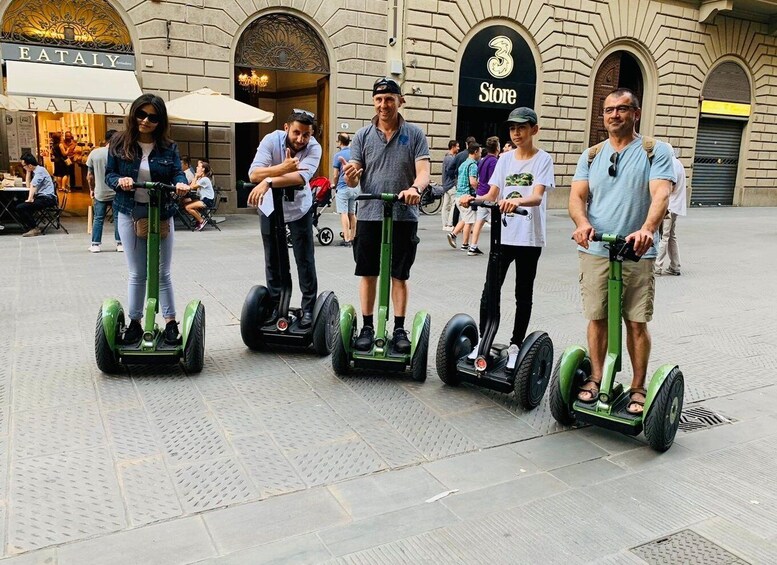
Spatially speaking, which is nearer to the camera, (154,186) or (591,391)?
(591,391)

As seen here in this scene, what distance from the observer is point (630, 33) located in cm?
2091

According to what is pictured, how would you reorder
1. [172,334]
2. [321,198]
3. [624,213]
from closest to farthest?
[624,213], [172,334], [321,198]

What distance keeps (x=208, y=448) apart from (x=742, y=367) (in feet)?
13.6

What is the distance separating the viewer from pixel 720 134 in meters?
24.0

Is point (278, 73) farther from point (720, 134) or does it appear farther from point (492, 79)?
point (720, 134)

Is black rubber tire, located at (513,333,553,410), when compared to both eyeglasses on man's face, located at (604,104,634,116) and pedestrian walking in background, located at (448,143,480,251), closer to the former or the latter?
eyeglasses on man's face, located at (604,104,634,116)

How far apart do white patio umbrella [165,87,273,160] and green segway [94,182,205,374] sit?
9.37 meters

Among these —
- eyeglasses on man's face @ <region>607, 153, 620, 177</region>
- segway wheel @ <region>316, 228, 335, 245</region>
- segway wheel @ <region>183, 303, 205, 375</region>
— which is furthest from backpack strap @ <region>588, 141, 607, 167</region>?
segway wheel @ <region>316, 228, 335, 245</region>

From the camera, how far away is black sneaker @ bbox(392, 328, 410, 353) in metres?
4.68

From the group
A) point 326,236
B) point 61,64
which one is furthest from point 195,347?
point 61,64

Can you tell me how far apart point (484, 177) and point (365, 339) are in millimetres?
5807

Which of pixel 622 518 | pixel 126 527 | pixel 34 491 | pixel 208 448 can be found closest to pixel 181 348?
pixel 208 448

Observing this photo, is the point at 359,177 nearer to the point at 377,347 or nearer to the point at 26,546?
the point at 377,347

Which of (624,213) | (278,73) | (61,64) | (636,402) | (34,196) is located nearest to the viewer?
(624,213)
